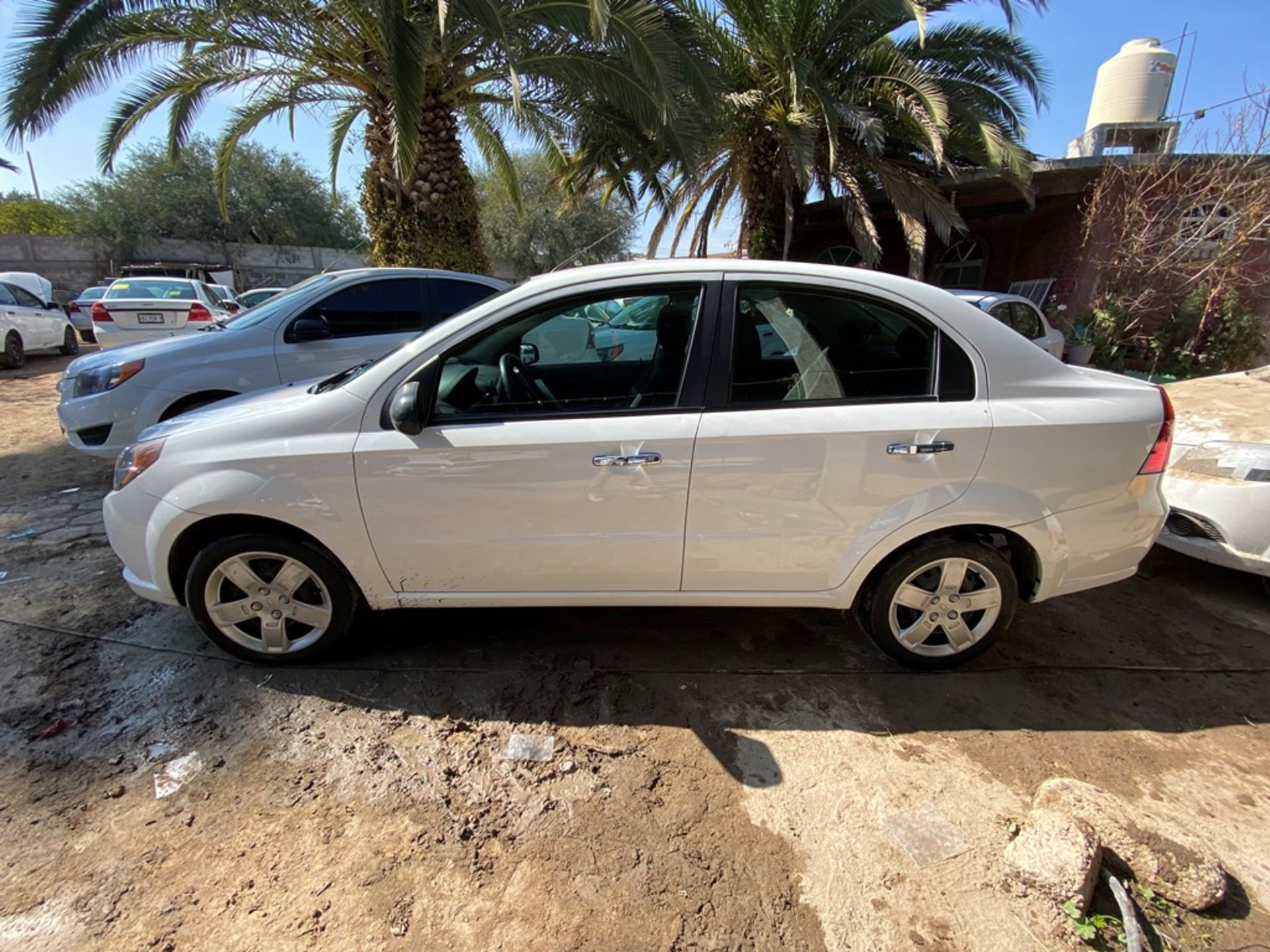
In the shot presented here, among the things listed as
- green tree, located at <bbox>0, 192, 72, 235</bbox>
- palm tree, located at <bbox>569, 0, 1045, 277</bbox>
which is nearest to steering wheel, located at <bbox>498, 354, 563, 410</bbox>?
palm tree, located at <bbox>569, 0, 1045, 277</bbox>

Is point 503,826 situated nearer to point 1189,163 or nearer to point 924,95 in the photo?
point 924,95

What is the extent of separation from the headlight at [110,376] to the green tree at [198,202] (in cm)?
2398

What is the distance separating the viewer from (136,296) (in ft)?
36.2

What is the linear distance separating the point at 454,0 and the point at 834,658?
651 centimetres

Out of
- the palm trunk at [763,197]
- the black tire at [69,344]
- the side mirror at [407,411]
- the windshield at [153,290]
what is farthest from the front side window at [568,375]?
the black tire at [69,344]

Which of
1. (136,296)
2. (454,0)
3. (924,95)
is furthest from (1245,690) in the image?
(136,296)

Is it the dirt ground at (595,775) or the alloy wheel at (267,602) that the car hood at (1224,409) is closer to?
the dirt ground at (595,775)

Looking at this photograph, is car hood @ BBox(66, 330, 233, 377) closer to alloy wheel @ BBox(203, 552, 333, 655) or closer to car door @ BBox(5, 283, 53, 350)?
alloy wheel @ BBox(203, 552, 333, 655)

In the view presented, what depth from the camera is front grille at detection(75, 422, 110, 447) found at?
14.2 ft

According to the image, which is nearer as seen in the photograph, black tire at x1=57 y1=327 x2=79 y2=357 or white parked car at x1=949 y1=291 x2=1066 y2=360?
white parked car at x1=949 y1=291 x2=1066 y2=360

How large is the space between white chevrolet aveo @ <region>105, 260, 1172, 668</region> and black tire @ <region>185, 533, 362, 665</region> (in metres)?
0.01

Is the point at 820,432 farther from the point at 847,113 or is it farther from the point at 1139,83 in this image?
the point at 1139,83

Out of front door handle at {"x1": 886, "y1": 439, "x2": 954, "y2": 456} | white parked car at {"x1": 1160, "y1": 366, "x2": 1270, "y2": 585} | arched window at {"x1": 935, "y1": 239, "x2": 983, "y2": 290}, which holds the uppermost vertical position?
arched window at {"x1": 935, "y1": 239, "x2": 983, "y2": 290}

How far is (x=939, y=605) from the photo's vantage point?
105 inches
